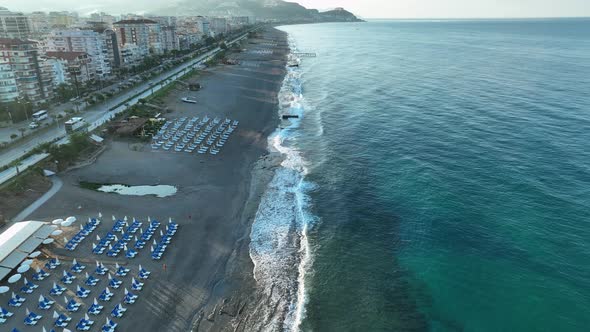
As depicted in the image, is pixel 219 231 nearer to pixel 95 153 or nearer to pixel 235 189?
pixel 235 189

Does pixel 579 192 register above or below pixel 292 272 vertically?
above

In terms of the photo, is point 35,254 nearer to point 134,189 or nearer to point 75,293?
point 75,293

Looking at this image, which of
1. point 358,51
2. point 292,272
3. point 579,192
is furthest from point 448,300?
point 358,51

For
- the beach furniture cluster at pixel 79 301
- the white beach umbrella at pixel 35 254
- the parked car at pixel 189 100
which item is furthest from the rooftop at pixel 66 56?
the beach furniture cluster at pixel 79 301

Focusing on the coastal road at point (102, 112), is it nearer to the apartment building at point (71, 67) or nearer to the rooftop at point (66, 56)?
the apartment building at point (71, 67)

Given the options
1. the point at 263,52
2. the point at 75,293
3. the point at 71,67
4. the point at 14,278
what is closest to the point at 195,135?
the point at 14,278
